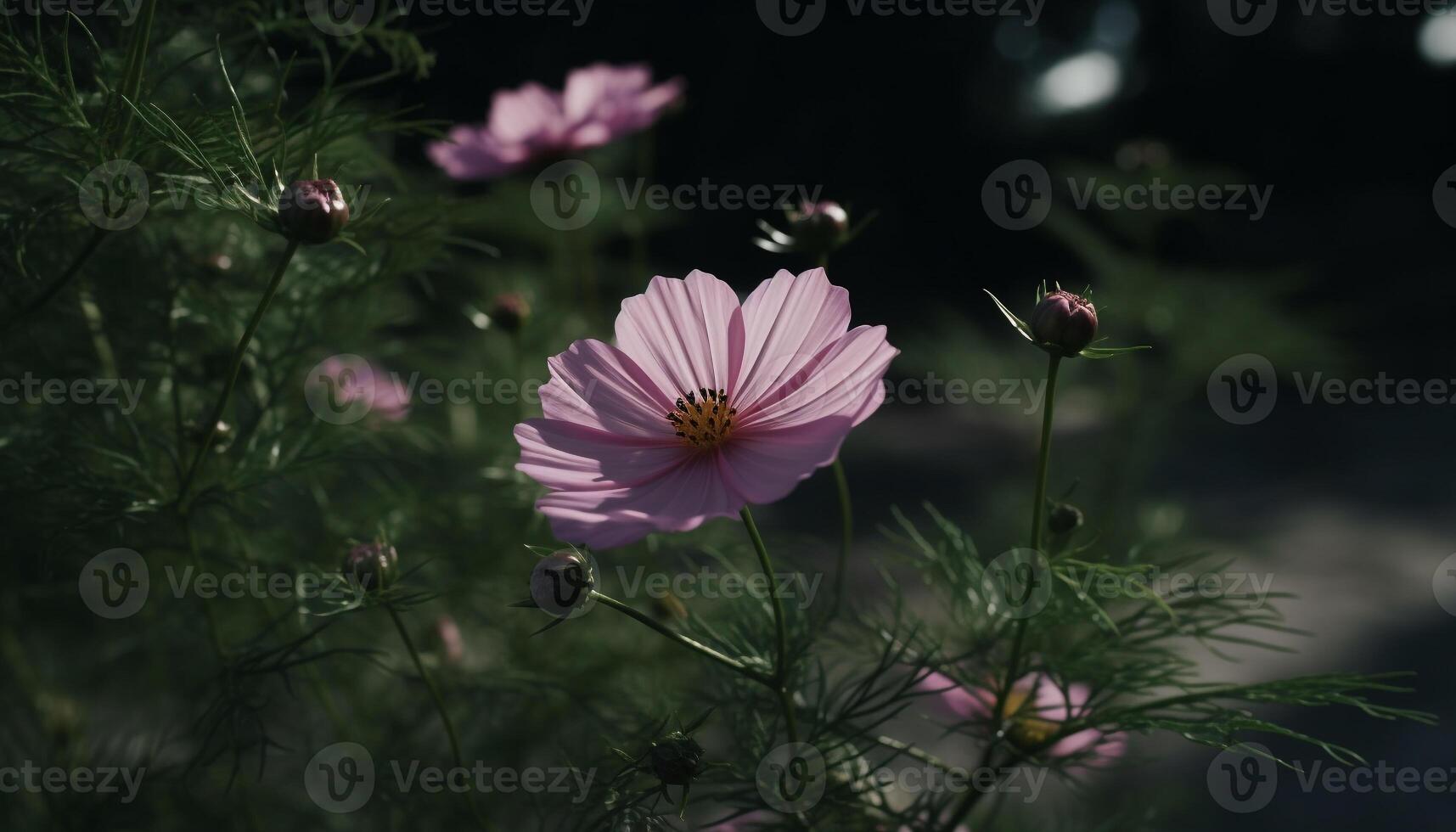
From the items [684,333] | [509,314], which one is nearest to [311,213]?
[684,333]

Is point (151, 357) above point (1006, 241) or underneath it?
underneath

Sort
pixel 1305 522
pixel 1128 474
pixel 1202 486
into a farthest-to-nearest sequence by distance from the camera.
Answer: pixel 1202 486 → pixel 1305 522 → pixel 1128 474

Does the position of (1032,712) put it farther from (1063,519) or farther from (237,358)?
(237,358)

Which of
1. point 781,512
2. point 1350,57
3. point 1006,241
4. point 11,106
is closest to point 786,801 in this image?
point 11,106

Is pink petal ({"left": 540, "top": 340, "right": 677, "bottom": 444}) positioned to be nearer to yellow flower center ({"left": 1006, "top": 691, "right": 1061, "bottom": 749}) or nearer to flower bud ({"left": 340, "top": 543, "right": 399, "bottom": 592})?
flower bud ({"left": 340, "top": 543, "right": 399, "bottom": 592})

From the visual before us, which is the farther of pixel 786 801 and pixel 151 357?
pixel 151 357

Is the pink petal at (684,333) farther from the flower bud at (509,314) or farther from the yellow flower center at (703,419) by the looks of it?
the flower bud at (509,314)

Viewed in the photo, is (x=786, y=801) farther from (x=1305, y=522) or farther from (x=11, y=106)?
(x=1305, y=522)
